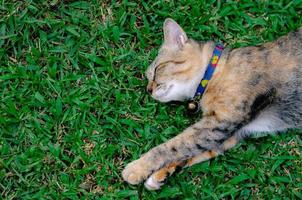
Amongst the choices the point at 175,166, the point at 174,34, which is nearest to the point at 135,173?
the point at 175,166

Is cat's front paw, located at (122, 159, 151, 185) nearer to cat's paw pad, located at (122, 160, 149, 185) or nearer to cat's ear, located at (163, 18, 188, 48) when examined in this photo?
cat's paw pad, located at (122, 160, 149, 185)

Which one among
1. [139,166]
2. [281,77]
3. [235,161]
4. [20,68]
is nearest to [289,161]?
[235,161]

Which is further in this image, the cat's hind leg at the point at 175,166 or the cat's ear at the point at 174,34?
the cat's ear at the point at 174,34

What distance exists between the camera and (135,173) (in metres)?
3.81

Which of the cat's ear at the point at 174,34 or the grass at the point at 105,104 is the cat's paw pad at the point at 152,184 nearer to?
the grass at the point at 105,104

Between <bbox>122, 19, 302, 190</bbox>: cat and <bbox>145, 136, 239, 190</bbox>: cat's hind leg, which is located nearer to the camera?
<bbox>122, 19, 302, 190</bbox>: cat

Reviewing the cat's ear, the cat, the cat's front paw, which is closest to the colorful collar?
the cat

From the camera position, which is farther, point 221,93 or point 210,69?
point 210,69

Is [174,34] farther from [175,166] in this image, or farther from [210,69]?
[175,166]

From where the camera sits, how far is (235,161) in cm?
394

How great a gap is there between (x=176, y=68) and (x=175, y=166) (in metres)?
0.74

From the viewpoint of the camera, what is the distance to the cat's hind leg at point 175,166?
150 inches

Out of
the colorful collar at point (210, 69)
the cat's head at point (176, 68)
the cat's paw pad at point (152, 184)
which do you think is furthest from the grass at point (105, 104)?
the colorful collar at point (210, 69)

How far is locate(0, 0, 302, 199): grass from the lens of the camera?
3.88m
